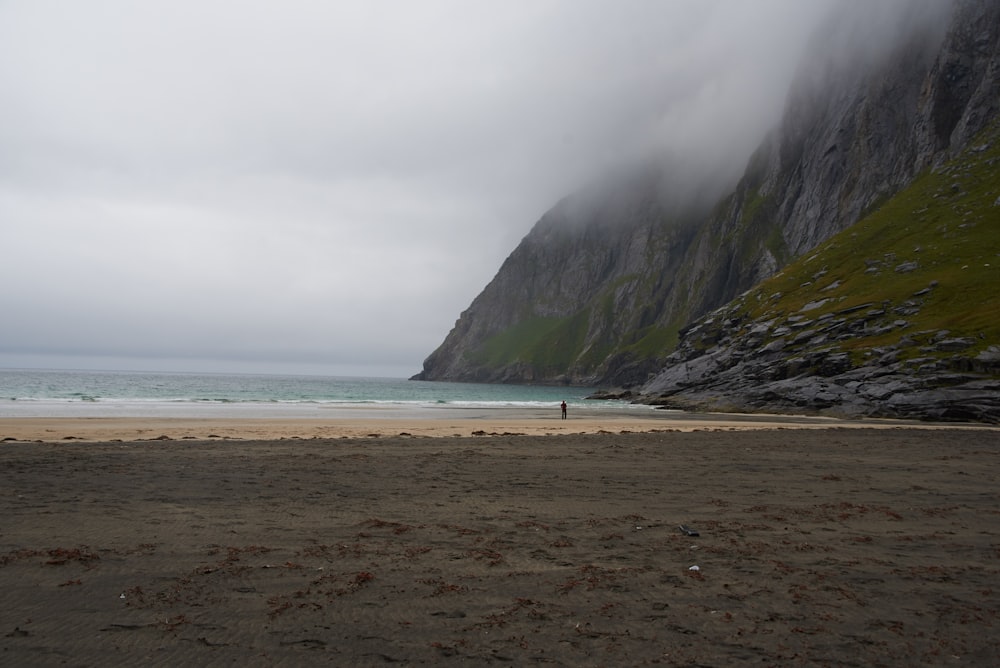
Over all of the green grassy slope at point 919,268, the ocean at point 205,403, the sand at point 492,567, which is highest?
the green grassy slope at point 919,268

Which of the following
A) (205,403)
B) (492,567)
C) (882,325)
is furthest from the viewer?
(205,403)

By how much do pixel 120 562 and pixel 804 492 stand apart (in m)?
16.0

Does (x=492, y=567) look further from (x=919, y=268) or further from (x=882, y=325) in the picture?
(x=919, y=268)

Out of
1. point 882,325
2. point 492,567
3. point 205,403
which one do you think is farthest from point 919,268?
point 205,403

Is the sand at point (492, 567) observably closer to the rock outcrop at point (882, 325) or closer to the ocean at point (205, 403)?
the ocean at point (205, 403)

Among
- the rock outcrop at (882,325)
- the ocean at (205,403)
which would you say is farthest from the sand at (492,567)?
the rock outcrop at (882,325)

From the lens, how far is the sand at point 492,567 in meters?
6.33

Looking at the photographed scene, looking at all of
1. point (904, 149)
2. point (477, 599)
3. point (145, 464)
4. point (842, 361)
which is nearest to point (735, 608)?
point (477, 599)

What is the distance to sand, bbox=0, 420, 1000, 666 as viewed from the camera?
20.8 ft

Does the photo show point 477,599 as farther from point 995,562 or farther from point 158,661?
point 995,562

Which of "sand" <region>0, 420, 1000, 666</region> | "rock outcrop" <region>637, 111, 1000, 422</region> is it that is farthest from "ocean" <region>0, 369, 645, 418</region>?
"sand" <region>0, 420, 1000, 666</region>

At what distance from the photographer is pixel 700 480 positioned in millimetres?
17562

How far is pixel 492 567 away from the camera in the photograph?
895 cm

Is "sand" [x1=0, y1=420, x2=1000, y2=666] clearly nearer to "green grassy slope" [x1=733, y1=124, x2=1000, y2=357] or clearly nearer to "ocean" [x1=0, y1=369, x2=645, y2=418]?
"ocean" [x1=0, y1=369, x2=645, y2=418]
